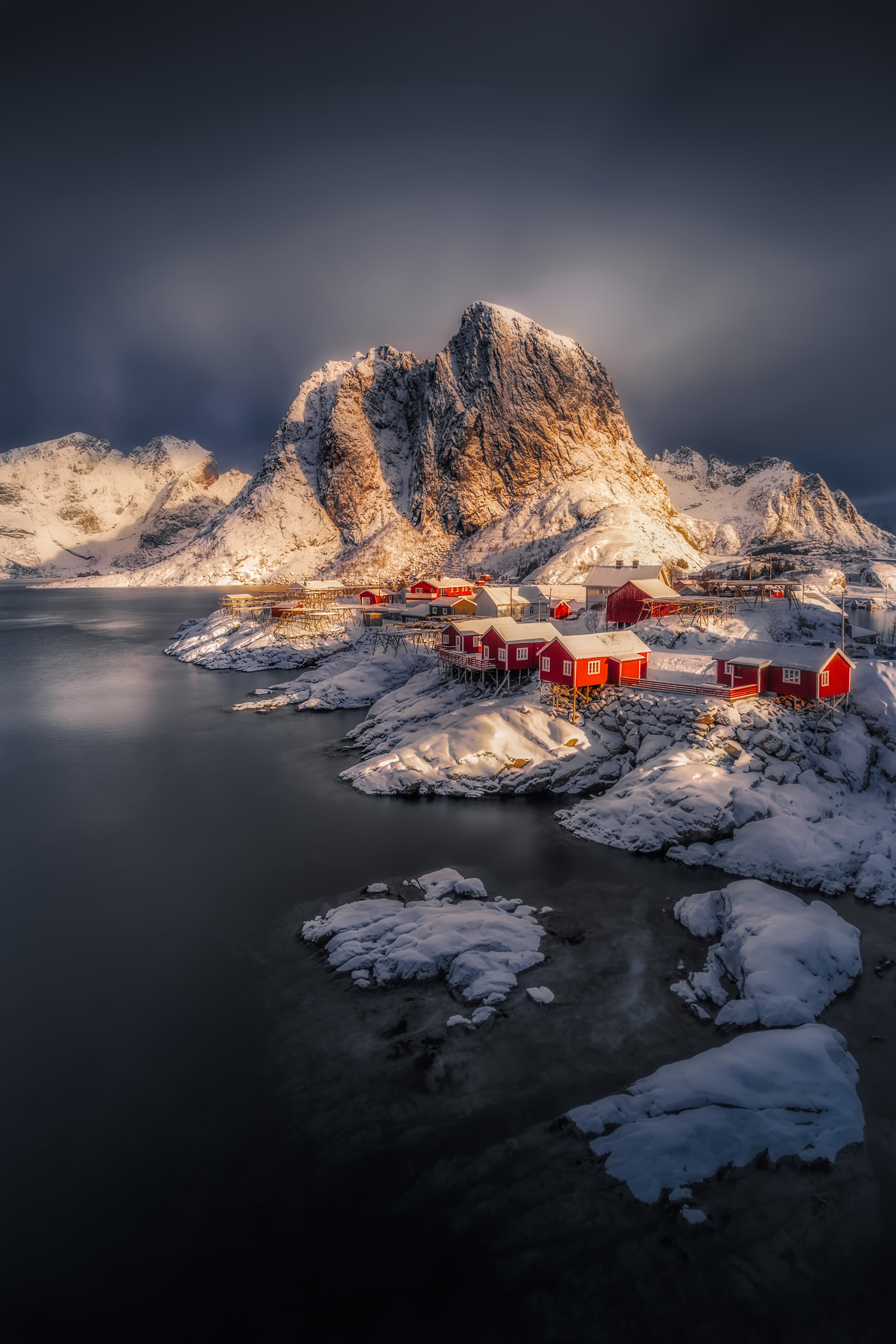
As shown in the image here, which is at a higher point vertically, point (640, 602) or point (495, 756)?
point (640, 602)

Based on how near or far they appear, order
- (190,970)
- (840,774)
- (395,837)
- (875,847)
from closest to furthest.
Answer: (190,970)
(875,847)
(395,837)
(840,774)

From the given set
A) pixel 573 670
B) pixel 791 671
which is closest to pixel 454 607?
pixel 573 670

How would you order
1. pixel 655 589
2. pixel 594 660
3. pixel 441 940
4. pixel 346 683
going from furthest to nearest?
1. pixel 655 589
2. pixel 346 683
3. pixel 594 660
4. pixel 441 940

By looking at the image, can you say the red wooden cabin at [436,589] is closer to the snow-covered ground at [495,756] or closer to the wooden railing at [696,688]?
the wooden railing at [696,688]

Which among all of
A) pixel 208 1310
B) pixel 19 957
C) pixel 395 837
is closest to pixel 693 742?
pixel 395 837

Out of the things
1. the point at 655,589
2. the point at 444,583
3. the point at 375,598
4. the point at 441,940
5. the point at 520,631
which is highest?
the point at 444,583

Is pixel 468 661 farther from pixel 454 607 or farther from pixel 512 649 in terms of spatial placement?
pixel 454 607

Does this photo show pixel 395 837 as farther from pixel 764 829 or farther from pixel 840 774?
pixel 840 774

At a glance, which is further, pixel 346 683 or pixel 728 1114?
pixel 346 683
